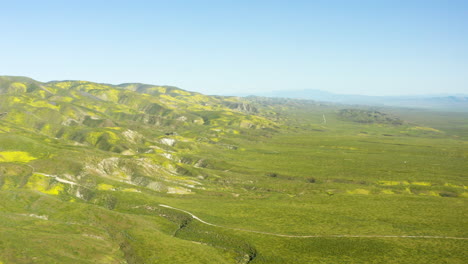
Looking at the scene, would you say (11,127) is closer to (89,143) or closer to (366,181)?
(89,143)

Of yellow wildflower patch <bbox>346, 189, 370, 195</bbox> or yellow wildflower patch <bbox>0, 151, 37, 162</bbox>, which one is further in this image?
yellow wildflower patch <bbox>346, 189, 370, 195</bbox>

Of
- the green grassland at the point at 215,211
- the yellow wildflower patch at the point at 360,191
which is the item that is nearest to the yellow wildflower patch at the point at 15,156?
the green grassland at the point at 215,211

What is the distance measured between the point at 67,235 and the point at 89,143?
423 ft

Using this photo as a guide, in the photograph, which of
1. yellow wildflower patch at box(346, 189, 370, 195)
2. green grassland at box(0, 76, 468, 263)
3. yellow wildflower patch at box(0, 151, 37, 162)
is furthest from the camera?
yellow wildflower patch at box(346, 189, 370, 195)

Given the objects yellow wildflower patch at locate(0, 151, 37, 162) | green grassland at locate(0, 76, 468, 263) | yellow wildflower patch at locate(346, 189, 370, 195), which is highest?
yellow wildflower patch at locate(0, 151, 37, 162)

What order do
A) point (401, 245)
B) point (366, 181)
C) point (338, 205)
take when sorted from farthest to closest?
point (366, 181) → point (338, 205) → point (401, 245)

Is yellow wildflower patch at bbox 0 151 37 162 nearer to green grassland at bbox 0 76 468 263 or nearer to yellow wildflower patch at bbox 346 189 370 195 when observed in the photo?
green grassland at bbox 0 76 468 263

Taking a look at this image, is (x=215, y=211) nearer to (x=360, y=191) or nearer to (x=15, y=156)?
(x=360, y=191)

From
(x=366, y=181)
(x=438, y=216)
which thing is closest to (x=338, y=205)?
(x=438, y=216)

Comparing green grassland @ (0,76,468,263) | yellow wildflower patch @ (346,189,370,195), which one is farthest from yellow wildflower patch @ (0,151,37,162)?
yellow wildflower patch @ (346,189,370,195)

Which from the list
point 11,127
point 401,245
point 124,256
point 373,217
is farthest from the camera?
point 11,127

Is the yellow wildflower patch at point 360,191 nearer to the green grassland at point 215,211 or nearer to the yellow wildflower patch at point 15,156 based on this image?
the green grassland at point 215,211

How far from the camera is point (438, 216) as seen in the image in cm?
10825

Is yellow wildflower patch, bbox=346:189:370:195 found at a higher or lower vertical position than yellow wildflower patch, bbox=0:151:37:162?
lower
